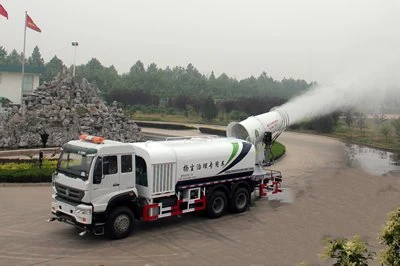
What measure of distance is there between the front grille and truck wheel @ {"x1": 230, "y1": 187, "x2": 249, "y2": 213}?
6.57m

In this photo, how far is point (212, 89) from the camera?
128 metres

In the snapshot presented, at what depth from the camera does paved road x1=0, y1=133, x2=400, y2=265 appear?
42.6 ft

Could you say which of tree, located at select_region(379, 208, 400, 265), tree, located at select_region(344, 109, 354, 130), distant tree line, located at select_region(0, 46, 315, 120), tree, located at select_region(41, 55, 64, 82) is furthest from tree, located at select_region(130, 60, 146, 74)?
tree, located at select_region(379, 208, 400, 265)

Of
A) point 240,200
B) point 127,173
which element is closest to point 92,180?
point 127,173

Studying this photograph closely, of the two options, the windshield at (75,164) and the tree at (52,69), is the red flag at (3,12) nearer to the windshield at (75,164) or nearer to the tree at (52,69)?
the windshield at (75,164)

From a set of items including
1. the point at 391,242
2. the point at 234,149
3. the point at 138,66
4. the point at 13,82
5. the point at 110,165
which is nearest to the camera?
the point at 391,242

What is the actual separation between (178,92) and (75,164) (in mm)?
99140

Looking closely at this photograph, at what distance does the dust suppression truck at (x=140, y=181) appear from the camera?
13.6 meters

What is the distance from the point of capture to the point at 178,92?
112438 mm

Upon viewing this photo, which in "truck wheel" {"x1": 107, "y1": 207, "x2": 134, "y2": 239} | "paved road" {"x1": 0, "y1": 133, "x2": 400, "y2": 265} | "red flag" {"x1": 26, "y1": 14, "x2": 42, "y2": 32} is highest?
"red flag" {"x1": 26, "y1": 14, "x2": 42, "y2": 32}

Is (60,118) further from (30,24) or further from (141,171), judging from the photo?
(141,171)

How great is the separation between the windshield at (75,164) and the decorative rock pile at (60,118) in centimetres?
1818

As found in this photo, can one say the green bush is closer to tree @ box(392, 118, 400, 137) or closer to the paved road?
the paved road

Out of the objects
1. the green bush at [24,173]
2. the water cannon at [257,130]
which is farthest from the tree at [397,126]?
the green bush at [24,173]
